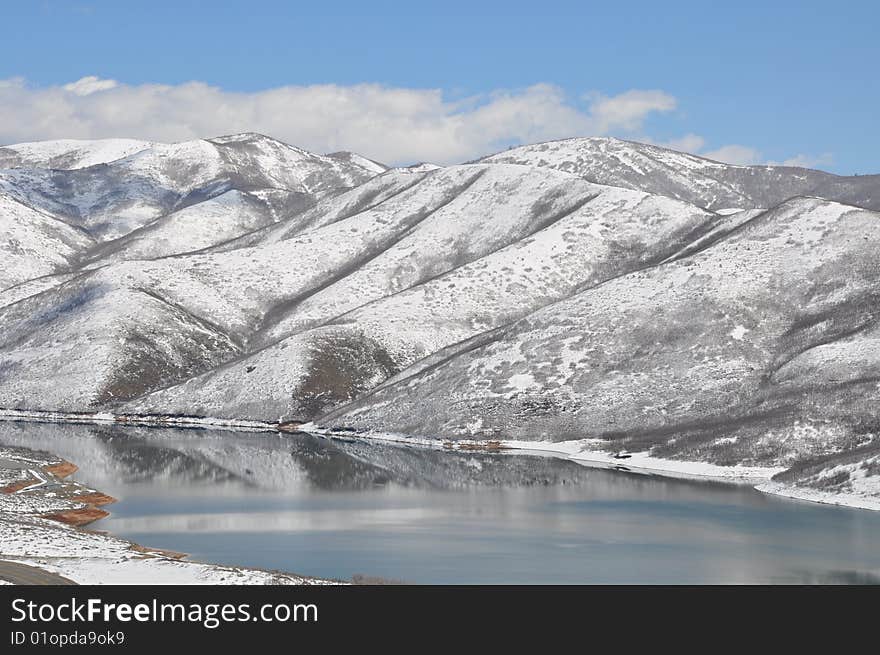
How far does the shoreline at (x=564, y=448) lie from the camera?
83.5 meters

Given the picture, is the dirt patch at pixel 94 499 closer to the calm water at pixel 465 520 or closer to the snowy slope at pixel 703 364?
the calm water at pixel 465 520

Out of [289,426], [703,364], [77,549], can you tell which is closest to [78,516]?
[77,549]

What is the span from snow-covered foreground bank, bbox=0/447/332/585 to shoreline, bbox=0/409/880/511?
43.0 m

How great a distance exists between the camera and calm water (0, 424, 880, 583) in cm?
5759

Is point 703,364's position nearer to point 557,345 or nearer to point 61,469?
point 557,345

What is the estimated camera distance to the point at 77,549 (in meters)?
57.2

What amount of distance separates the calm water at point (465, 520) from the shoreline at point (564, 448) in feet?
7.38

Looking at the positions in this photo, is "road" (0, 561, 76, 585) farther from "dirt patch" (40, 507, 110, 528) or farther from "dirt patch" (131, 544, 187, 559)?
"dirt patch" (40, 507, 110, 528)

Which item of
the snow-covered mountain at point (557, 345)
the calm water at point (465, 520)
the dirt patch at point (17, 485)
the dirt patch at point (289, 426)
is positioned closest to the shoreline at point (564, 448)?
the dirt patch at point (289, 426)

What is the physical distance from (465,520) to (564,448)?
4044 cm

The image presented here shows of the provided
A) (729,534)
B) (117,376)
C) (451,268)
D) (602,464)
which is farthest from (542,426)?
(451,268)

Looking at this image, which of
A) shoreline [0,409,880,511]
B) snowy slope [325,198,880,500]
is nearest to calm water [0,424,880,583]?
shoreline [0,409,880,511]

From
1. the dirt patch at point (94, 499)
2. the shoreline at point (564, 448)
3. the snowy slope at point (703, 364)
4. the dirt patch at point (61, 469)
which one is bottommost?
the dirt patch at point (94, 499)

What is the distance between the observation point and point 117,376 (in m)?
160
